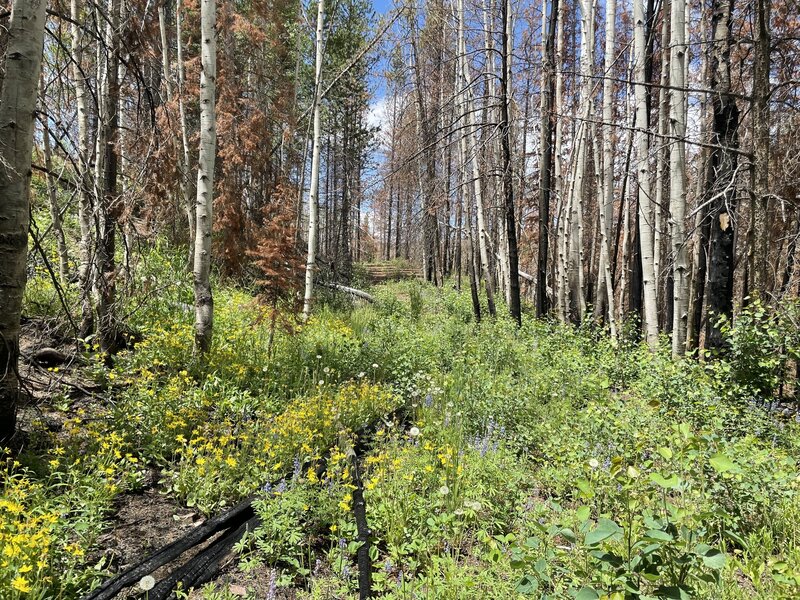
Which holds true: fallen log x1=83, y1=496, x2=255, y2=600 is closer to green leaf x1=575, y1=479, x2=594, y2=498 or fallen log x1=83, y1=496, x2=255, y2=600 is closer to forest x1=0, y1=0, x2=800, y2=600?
forest x1=0, y1=0, x2=800, y2=600

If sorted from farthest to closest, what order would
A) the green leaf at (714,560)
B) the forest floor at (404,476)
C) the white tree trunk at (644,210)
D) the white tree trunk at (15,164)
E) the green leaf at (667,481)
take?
1. the white tree trunk at (644,210)
2. the white tree trunk at (15,164)
3. the forest floor at (404,476)
4. the green leaf at (667,481)
5. the green leaf at (714,560)

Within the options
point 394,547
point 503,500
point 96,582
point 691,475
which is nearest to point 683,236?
point 691,475

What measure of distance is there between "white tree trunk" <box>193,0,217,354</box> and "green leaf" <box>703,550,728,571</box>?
516 cm

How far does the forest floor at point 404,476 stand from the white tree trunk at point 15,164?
2.50ft

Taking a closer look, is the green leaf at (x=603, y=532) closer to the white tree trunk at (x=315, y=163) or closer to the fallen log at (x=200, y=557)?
the fallen log at (x=200, y=557)

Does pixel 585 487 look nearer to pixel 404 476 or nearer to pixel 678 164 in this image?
pixel 404 476

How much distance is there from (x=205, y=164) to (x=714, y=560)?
5.53 m

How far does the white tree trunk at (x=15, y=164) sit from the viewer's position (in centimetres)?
274

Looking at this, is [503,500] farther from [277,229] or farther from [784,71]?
[784,71]

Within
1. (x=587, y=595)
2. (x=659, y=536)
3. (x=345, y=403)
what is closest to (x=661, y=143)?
(x=345, y=403)

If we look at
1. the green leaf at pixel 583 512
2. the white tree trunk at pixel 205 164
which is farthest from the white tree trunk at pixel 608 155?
the green leaf at pixel 583 512

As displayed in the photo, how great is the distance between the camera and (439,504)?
3006 millimetres

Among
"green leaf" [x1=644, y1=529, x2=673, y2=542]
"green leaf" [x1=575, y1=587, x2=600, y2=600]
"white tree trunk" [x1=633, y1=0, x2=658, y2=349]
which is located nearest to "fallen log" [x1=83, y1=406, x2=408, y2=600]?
"green leaf" [x1=575, y1=587, x2=600, y2=600]

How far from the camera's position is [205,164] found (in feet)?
16.3
